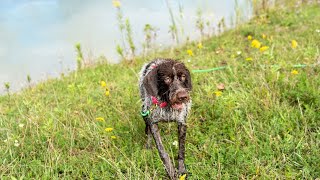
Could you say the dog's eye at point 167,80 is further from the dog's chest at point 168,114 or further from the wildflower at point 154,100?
the dog's chest at point 168,114

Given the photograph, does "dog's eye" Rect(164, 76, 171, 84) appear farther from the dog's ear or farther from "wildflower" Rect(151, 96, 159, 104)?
"wildflower" Rect(151, 96, 159, 104)

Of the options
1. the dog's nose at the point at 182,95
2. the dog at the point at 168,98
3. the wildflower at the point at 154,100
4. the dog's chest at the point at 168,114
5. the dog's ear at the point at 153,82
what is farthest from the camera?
the dog's chest at the point at 168,114

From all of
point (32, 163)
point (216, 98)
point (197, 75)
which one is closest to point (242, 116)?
point (216, 98)

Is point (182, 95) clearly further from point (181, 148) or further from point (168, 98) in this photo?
point (181, 148)

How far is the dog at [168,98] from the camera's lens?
3.91 m

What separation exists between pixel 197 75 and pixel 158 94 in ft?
8.01

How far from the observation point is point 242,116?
16.5 feet

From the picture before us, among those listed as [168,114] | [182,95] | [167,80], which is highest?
[167,80]

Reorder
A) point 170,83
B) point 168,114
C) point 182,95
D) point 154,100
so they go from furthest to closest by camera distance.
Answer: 1. point 168,114
2. point 154,100
3. point 170,83
4. point 182,95

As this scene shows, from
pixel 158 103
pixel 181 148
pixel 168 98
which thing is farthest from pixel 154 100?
pixel 181 148

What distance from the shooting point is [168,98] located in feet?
13.3

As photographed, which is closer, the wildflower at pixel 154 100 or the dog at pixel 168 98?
the dog at pixel 168 98

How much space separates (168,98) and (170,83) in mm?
184


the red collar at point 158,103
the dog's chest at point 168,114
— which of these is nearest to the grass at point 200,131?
the dog's chest at point 168,114
